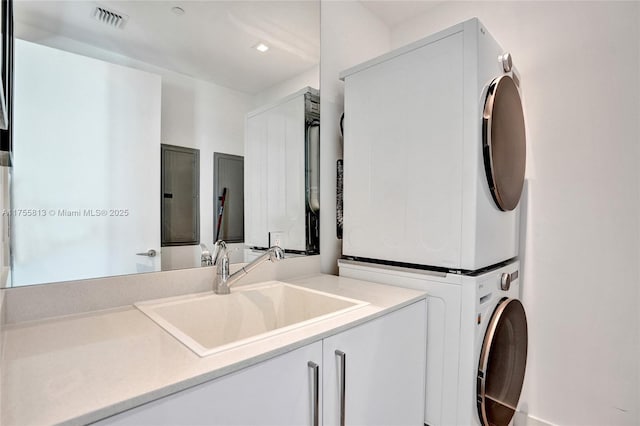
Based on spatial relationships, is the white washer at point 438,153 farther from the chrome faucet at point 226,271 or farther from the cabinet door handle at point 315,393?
the cabinet door handle at point 315,393

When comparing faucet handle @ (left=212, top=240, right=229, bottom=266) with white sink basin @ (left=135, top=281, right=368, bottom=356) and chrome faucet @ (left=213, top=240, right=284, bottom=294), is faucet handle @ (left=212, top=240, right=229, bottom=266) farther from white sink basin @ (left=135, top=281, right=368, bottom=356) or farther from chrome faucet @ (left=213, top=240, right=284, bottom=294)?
white sink basin @ (left=135, top=281, right=368, bottom=356)

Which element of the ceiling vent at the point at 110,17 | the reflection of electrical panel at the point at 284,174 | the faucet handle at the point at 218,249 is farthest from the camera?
the reflection of electrical panel at the point at 284,174

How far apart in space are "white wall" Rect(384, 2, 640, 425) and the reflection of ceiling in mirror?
120 centimetres

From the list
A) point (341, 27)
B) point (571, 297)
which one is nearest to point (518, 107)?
→ point (571, 297)

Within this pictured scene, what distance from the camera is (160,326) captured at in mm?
992

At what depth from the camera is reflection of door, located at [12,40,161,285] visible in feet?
3.41

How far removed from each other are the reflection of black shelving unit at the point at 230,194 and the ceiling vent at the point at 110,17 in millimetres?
578

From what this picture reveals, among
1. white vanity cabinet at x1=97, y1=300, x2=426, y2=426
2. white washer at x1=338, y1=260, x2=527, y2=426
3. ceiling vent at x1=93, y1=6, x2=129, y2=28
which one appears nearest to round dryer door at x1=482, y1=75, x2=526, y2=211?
white washer at x1=338, y1=260, x2=527, y2=426

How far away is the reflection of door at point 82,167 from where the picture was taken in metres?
1.04

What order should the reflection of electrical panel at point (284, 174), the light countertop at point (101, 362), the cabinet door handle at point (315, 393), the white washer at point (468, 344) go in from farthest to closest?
the reflection of electrical panel at point (284, 174) < the white washer at point (468, 344) < the cabinet door handle at point (315, 393) < the light countertop at point (101, 362)

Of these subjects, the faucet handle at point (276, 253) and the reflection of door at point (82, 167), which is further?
Result: the faucet handle at point (276, 253)

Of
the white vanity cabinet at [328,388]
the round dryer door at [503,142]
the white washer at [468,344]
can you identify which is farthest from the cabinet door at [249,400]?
the round dryer door at [503,142]

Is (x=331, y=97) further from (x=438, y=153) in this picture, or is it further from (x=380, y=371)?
(x=380, y=371)

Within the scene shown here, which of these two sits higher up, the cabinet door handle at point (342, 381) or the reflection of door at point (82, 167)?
the reflection of door at point (82, 167)
